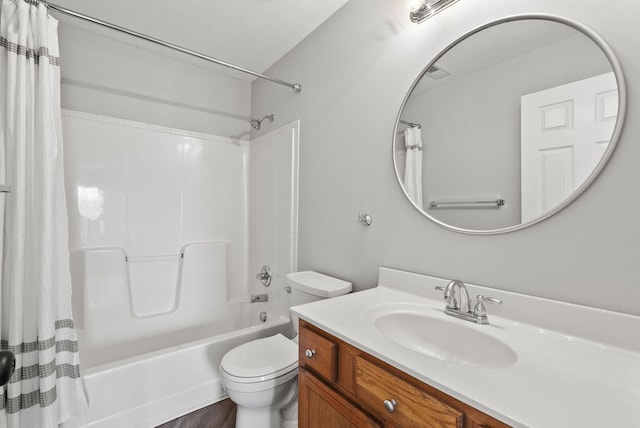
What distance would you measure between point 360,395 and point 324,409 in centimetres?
20

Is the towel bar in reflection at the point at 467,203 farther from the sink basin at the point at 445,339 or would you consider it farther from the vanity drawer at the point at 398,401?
the vanity drawer at the point at 398,401

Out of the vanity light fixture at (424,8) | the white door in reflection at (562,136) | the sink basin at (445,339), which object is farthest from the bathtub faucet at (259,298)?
the vanity light fixture at (424,8)

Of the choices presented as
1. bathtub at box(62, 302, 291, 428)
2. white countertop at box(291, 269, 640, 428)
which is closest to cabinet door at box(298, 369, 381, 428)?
white countertop at box(291, 269, 640, 428)

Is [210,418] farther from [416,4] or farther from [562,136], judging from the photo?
[416,4]

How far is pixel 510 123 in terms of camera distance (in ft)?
3.35

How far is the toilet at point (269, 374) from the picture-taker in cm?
129

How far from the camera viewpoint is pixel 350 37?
1640 mm

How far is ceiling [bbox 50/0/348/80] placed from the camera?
1.71 m

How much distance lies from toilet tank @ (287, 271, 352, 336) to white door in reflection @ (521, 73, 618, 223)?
87 centimetres

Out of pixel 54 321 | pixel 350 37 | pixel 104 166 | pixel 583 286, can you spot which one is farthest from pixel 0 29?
pixel 583 286

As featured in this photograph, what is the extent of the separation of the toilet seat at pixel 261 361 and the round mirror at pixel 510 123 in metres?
0.98

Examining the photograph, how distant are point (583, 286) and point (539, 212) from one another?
0.25m

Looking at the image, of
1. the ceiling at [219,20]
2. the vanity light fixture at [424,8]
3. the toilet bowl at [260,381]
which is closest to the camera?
the vanity light fixture at [424,8]

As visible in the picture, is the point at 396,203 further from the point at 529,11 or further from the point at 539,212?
the point at 529,11
